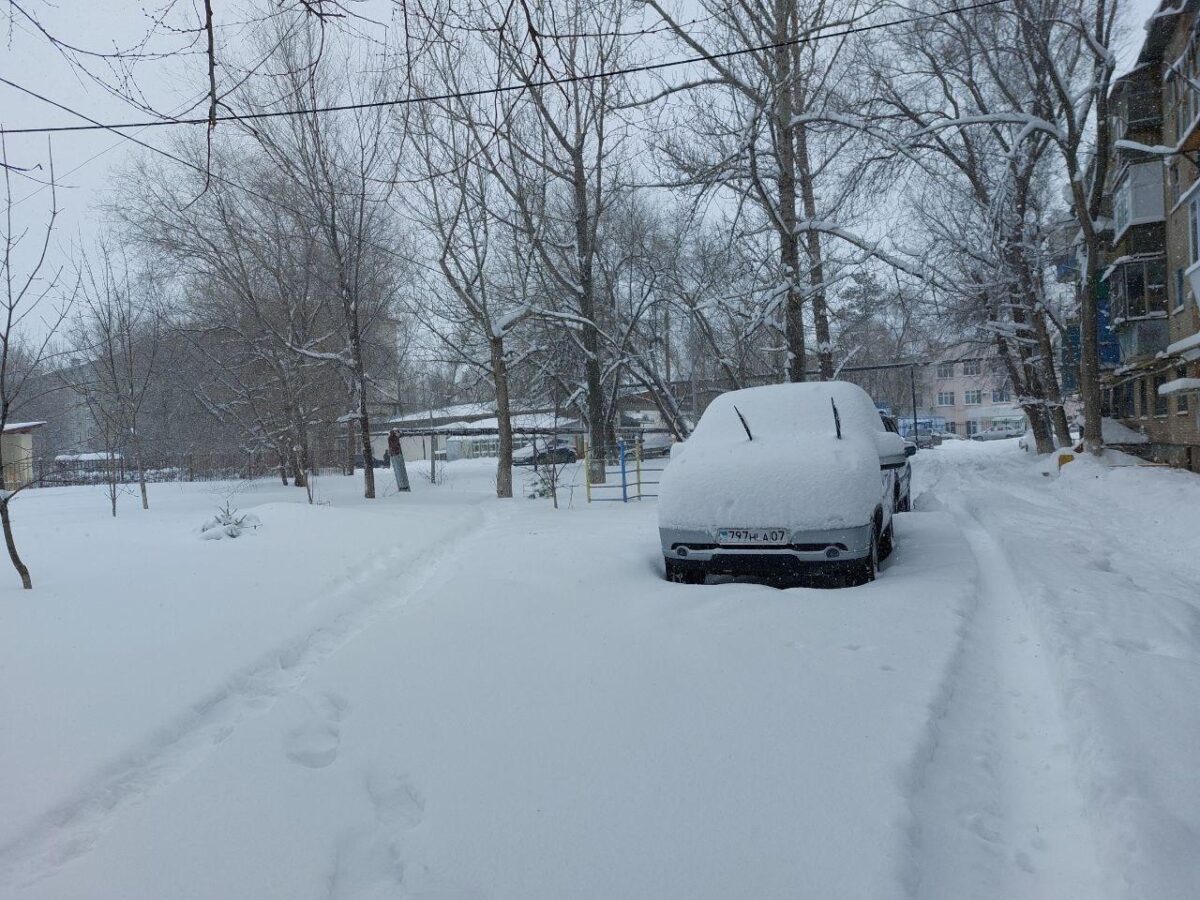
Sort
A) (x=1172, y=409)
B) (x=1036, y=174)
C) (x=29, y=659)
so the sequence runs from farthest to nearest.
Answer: (x=1036, y=174)
(x=1172, y=409)
(x=29, y=659)

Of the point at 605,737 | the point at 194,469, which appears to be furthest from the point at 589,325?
the point at 194,469

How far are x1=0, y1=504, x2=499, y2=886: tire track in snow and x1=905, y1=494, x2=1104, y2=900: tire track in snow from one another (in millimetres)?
3046

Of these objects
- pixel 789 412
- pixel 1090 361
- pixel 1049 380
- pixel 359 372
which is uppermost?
pixel 359 372

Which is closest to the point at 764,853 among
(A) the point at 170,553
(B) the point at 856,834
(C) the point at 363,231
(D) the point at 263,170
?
(B) the point at 856,834

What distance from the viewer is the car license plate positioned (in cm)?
588

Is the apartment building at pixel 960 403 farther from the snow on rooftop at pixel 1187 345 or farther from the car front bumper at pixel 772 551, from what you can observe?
the car front bumper at pixel 772 551

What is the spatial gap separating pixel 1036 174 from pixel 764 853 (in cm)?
Result: 2660

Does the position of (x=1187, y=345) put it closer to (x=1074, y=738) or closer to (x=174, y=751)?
(x=1074, y=738)

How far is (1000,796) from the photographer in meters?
2.91

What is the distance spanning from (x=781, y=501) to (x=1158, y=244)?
2281 centimetres

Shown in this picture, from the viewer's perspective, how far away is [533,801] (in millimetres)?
2854

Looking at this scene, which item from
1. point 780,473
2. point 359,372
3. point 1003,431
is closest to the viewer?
point 780,473

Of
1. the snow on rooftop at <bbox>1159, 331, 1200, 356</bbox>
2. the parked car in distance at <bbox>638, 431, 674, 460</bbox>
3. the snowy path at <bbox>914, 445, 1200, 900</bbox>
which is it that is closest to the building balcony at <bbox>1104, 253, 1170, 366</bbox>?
the snow on rooftop at <bbox>1159, 331, 1200, 356</bbox>

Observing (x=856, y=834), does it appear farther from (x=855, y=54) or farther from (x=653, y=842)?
(x=855, y=54)
